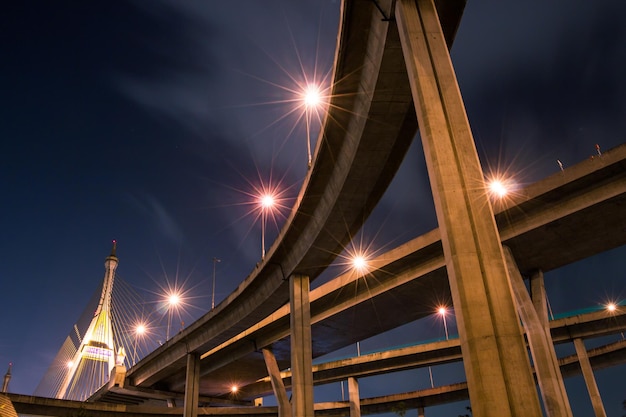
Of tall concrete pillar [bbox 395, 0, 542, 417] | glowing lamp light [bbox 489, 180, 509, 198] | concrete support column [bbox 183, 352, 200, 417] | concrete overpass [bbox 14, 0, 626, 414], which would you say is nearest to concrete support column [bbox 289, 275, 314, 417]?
concrete overpass [bbox 14, 0, 626, 414]

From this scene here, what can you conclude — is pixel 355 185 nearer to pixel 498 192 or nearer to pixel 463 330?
pixel 498 192

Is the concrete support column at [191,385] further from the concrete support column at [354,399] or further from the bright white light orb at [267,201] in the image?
the bright white light orb at [267,201]

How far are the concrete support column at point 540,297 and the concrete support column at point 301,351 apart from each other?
13.7m

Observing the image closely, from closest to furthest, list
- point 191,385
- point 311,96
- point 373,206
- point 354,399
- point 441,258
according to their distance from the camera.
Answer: point 373,206
point 311,96
point 441,258
point 191,385
point 354,399

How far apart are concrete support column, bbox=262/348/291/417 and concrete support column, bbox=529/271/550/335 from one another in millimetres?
22112

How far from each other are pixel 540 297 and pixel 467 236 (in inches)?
836

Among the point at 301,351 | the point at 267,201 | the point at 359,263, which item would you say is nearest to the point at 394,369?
the point at 359,263

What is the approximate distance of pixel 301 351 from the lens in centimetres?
2948

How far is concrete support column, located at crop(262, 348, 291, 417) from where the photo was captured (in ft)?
135

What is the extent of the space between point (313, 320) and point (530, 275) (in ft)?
52.8

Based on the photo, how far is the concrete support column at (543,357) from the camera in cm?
2503

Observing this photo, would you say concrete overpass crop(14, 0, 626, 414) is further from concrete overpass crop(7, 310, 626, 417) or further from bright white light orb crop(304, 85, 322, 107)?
concrete overpass crop(7, 310, 626, 417)

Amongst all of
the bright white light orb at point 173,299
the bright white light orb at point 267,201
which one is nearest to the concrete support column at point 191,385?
the bright white light orb at point 173,299

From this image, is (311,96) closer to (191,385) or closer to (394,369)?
(191,385)
